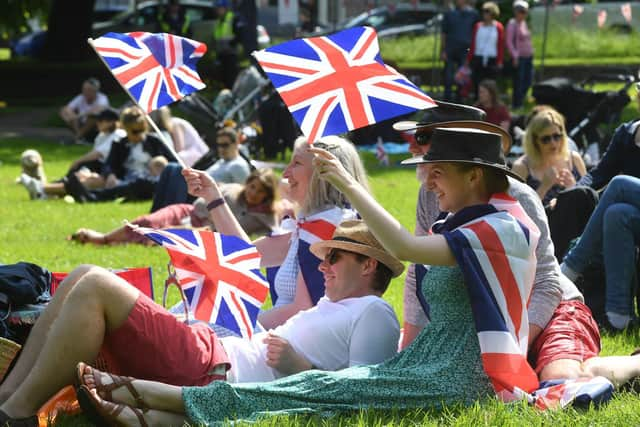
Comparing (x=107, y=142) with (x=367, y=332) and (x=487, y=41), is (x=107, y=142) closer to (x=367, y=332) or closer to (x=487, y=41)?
(x=487, y=41)

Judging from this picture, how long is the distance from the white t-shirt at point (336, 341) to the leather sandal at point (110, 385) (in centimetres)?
59

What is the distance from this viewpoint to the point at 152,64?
6.69m

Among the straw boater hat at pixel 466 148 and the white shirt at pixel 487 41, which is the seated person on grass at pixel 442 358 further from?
the white shirt at pixel 487 41

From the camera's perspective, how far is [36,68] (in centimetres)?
2905

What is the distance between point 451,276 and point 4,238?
741cm

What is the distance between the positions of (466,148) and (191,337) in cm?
142

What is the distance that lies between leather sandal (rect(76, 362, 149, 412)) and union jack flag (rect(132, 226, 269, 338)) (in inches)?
44.5

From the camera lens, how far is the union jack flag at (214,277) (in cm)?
585

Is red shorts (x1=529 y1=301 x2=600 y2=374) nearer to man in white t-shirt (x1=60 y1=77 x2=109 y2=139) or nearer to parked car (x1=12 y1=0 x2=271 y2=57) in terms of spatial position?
man in white t-shirt (x1=60 y1=77 x2=109 y2=139)

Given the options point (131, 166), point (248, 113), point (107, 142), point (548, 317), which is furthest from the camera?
point (248, 113)

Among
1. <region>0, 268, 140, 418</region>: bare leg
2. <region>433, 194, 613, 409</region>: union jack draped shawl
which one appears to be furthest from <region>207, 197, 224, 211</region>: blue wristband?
<region>433, 194, 613, 409</region>: union jack draped shawl

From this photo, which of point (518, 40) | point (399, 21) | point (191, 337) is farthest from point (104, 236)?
point (399, 21)

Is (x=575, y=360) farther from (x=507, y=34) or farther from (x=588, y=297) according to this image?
(x=507, y=34)

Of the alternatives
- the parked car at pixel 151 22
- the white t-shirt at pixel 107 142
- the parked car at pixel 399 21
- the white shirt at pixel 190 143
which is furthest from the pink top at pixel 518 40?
the parked car at pixel 151 22
